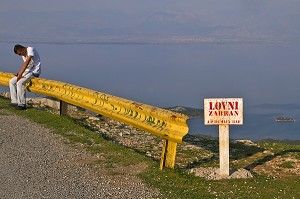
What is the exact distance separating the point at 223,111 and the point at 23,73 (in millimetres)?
8732

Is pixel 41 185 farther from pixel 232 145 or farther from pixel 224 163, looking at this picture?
pixel 232 145

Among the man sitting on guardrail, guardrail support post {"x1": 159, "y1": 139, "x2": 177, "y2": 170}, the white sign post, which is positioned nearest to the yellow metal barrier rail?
guardrail support post {"x1": 159, "y1": 139, "x2": 177, "y2": 170}

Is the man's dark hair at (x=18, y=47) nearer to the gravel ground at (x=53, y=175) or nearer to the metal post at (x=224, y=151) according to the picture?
the gravel ground at (x=53, y=175)

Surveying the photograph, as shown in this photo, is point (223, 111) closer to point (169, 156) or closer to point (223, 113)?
point (223, 113)

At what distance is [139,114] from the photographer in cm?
997

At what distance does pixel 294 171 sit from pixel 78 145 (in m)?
4.46

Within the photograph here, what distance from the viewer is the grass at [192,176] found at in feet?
25.9

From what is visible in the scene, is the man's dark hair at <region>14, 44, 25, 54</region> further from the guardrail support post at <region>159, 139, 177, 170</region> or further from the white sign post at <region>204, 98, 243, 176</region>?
the white sign post at <region>204, 98, 243, 176</region>

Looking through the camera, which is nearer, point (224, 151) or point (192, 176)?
point (192, 176)

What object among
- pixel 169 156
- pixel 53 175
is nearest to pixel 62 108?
pixel 53 175

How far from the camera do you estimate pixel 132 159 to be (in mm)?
9797

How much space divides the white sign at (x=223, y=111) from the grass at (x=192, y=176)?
3.20 ft

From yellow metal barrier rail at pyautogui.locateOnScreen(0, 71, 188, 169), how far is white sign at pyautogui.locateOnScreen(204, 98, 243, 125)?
0.40 m

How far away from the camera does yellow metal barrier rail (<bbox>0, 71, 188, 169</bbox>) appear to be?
29.1 feet
